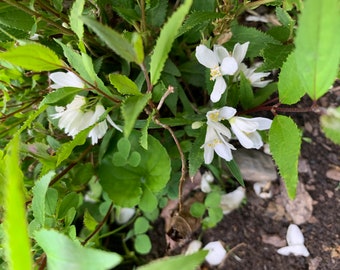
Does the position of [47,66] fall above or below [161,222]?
above

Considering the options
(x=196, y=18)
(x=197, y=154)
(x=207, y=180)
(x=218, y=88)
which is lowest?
(x=207, y=180)

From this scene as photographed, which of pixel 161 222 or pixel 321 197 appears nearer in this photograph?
pixel 321 197

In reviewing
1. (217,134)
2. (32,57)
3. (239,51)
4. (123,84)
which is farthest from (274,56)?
(32,57)

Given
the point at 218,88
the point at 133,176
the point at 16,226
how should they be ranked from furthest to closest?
the point at 133,176 → the point at 218,88 → the point at 16,226

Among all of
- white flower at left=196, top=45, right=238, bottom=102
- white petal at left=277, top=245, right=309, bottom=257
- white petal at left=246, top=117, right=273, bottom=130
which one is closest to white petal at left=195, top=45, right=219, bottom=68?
white flower at left=196, top=45, right=238, bottom=102

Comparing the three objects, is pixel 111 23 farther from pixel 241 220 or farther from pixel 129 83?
pixel 241 220

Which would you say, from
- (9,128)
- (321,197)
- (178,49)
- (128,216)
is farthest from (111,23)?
(321,197)

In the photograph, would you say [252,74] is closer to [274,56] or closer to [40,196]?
[274,56]
